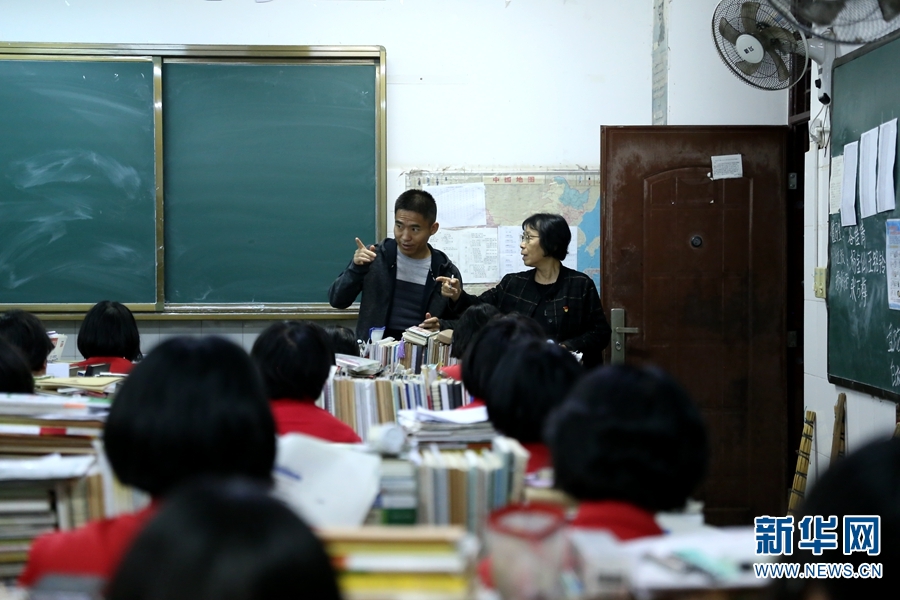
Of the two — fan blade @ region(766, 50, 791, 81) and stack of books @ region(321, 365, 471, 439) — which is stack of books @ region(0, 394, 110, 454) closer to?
stack of books @ region(321, 365, 471, 439)

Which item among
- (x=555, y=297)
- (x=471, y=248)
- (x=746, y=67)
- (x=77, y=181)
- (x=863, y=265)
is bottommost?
(x=555, y=297)

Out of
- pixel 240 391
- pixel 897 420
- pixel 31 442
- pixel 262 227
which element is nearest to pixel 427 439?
pixel 240 391

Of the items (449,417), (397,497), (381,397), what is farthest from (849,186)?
(397,497)

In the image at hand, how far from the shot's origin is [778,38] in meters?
3.69

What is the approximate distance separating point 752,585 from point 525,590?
0.26 metres

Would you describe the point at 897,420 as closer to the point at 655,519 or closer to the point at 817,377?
the point at 817,377

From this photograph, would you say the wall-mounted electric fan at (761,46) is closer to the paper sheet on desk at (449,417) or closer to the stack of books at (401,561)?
the paper sheet on desk at (449,417)

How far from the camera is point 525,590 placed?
99cm

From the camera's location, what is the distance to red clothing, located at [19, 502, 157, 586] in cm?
119

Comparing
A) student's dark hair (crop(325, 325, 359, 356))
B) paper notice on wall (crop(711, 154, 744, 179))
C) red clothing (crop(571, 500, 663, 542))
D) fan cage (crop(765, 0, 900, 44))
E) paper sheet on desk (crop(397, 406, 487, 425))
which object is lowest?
red clothing (crop(571, 500, 663, 542))

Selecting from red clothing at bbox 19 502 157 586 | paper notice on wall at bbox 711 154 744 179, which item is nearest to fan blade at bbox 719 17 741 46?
paper notice on wall at bbox 711 154 744 179

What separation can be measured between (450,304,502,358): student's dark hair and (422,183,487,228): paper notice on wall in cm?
157

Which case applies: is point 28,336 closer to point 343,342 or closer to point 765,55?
point 343,342

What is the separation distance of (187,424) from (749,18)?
10.5 feet
